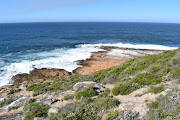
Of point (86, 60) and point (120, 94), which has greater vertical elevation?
point (120, 94)

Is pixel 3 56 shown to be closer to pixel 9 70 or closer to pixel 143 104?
pixel 9 70

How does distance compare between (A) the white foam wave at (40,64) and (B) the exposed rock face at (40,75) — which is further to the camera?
(A) the white foam wave at (40,64)

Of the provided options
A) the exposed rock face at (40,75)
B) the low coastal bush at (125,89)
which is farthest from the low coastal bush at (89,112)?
the exposed rock face at (40,75)

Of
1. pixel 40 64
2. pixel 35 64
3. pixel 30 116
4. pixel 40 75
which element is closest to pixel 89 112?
pixel 30 116

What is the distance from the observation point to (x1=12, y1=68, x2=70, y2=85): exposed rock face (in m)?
26.1

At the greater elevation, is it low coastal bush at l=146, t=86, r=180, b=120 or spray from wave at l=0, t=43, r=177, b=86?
low coastal bush at l=146, t=86, r=180, b=120

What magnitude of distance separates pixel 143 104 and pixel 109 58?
30696mm

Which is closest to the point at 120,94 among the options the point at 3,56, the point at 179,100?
the point at 179,100

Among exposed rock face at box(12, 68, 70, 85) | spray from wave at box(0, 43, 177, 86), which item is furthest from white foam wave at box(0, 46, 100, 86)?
exposed rock face at box(12, 68, 70, 85)

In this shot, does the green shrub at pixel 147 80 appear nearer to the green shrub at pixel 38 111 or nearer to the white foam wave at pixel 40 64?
the green shrub at pixel 38 111

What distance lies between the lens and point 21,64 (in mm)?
32094

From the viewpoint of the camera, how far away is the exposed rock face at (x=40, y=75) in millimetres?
26058

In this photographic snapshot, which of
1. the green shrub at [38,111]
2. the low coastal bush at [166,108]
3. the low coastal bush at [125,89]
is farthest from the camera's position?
the low coastal bush at [125,89]

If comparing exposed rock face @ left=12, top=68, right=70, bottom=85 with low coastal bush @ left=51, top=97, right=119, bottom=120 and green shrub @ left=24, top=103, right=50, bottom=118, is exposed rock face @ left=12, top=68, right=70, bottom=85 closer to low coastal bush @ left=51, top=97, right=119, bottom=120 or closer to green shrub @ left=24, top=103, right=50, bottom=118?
green shrub @ left=24, top=103, right=50, bottom=118
